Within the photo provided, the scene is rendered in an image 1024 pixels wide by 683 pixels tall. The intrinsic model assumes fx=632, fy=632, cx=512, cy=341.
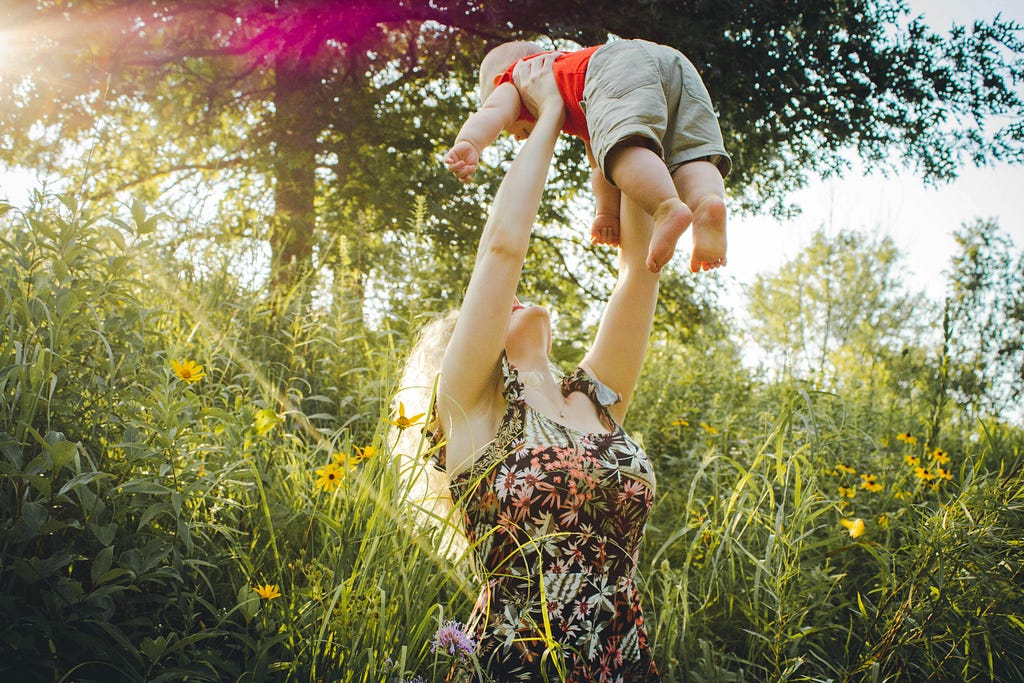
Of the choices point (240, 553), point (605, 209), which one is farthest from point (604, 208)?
point (240, 553)

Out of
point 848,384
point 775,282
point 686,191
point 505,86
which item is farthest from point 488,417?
point 775,282

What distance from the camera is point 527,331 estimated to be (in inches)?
78.7

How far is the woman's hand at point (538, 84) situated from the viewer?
6.06ft

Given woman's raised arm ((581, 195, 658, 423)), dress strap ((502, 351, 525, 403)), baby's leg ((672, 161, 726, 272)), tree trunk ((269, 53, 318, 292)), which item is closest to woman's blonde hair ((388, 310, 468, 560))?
dress strap ((502, 351, 525, 403))

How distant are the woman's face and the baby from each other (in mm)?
466

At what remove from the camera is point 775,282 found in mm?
22281

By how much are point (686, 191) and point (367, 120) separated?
167 inches

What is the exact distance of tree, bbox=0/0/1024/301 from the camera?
429cm

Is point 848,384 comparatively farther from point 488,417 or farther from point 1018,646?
point 488,417

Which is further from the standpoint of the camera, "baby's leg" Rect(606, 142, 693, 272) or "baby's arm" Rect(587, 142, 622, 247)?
"baby's arm" Rect(587, 142, 622, 247)

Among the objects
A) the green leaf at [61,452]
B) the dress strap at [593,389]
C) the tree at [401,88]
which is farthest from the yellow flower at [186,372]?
the tree at [401,88]

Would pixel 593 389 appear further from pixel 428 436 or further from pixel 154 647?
pixel 154 647

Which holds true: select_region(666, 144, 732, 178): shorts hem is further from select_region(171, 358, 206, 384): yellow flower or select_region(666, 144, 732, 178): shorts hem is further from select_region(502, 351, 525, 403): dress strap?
select_region(171, 358, 206, 384): yellow flower

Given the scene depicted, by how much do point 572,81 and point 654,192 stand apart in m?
0.56
